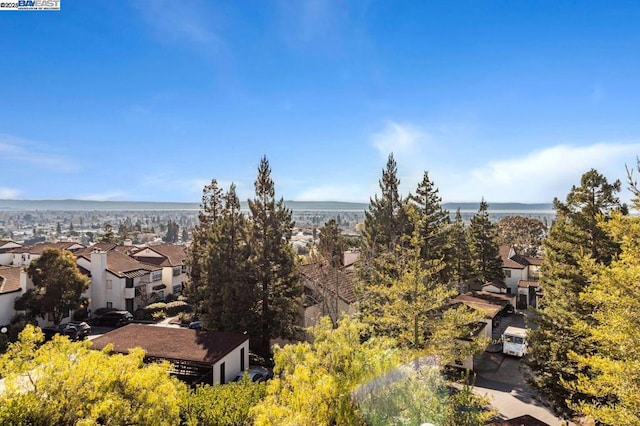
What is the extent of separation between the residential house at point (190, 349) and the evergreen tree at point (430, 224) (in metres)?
12.9

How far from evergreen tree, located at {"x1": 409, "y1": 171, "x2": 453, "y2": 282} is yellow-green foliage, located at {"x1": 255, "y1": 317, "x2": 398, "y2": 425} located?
51.0 ft

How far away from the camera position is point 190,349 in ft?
59.2

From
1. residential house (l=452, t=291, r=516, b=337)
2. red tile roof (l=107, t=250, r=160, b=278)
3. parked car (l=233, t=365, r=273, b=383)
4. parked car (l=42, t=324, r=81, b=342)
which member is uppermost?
red tile roof (l=107, t=250, r=160, b=278)

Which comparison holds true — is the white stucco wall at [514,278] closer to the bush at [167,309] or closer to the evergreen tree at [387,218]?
the evergreen tree at [387,218]

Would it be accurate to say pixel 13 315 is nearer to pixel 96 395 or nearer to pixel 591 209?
pixel 96 395

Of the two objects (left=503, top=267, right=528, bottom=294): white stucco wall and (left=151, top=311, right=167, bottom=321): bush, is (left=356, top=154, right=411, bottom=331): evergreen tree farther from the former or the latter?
(left=503, top=267, right=528, bottom=294): white stucco wall

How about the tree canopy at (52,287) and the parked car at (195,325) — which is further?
the parked car at (195,325)

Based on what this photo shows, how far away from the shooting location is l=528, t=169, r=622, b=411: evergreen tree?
16031 mm

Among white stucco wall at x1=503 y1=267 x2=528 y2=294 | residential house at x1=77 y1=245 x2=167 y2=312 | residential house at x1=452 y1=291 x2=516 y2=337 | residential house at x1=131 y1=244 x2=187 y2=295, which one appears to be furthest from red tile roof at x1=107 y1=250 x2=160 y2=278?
white stucco wall at x1=503 y1=267 x2=528 y2=294

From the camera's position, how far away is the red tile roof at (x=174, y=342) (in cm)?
1748

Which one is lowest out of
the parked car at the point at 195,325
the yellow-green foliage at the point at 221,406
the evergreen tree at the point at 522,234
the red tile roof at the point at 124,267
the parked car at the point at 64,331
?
the parked car at the point at 195,325

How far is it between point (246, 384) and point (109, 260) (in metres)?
31.9

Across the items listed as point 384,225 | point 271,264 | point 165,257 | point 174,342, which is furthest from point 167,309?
point 384,225

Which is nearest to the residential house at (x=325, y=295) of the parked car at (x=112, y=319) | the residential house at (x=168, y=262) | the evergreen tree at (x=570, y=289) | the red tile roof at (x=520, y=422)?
the evergreen tree at (x=570, y=289)
